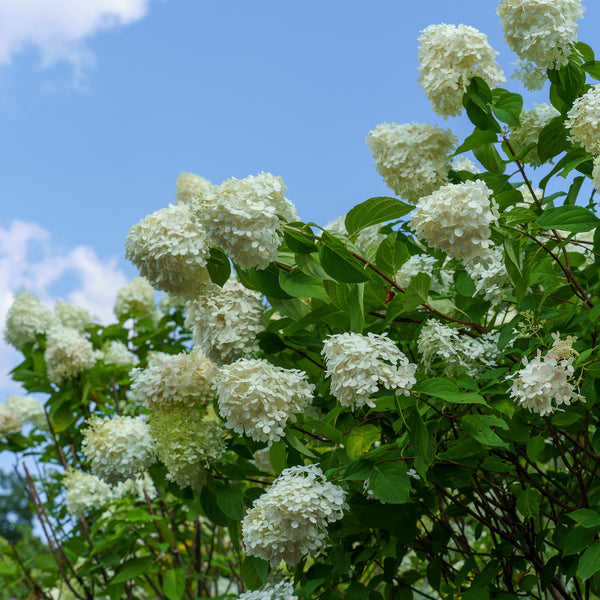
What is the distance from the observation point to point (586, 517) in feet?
5.53

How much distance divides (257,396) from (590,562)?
2.91 feet

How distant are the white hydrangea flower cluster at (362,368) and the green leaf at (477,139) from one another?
2.39ft

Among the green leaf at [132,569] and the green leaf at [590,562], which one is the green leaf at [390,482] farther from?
the green leaf at [132,569]

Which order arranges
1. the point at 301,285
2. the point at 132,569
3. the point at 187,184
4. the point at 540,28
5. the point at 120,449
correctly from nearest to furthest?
the point at 301,285 < the point at 540,28 < the point at 120,449 < the point at 132,569 < the point at 187,184

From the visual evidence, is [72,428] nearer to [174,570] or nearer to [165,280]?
[174,570]

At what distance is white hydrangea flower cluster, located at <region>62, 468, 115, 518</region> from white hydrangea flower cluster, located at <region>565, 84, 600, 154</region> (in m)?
2.70

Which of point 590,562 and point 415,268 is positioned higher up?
point 415,268

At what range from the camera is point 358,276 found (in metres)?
1.59

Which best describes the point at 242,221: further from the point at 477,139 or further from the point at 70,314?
the point at 70,314

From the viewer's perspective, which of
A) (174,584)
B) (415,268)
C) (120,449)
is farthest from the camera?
(174,584)

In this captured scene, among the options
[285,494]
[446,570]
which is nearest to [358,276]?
[285,494]

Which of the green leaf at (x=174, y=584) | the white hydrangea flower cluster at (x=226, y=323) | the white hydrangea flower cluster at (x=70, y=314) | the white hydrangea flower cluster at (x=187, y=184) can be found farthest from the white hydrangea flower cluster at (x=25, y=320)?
the white hydrangea flower cluster at (x=226, y=323)

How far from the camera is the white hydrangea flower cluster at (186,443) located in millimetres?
2074

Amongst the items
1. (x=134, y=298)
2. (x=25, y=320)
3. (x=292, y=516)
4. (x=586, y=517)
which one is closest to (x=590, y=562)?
(x=586, y=517)
